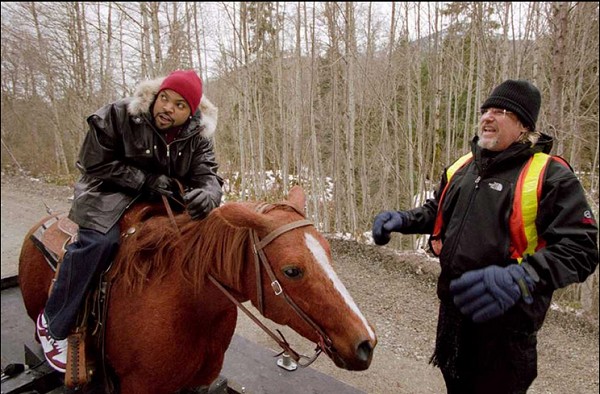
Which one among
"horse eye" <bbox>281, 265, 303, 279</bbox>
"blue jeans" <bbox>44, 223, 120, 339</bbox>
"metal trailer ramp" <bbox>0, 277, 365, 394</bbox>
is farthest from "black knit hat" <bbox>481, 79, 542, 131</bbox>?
"blue jeans" <bbox>44, 223, 120, 339</bbox>

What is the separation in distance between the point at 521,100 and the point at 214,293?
1.77m

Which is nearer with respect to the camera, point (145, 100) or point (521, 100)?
point (521, 100)

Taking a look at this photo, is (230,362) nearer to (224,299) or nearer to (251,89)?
(224,299)

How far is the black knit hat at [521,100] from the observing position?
5.40 ft

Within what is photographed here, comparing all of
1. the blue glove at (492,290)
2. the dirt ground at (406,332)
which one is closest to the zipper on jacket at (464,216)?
the blue glove at (492,290)

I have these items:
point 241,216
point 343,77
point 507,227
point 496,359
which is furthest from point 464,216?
point 343,77

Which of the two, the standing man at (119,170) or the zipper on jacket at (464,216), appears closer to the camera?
the zipper on jacket at (464,216)

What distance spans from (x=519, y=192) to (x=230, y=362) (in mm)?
2445

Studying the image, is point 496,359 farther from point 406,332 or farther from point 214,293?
point 406,332

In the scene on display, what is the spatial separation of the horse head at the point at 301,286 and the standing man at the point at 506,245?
1.84 feet

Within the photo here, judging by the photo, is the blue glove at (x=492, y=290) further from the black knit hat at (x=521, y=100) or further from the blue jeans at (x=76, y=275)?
the blue jeans at (x=76, y=275)

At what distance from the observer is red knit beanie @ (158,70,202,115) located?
1.98m

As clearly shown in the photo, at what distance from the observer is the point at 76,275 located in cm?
186

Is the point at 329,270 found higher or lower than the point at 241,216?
lower
